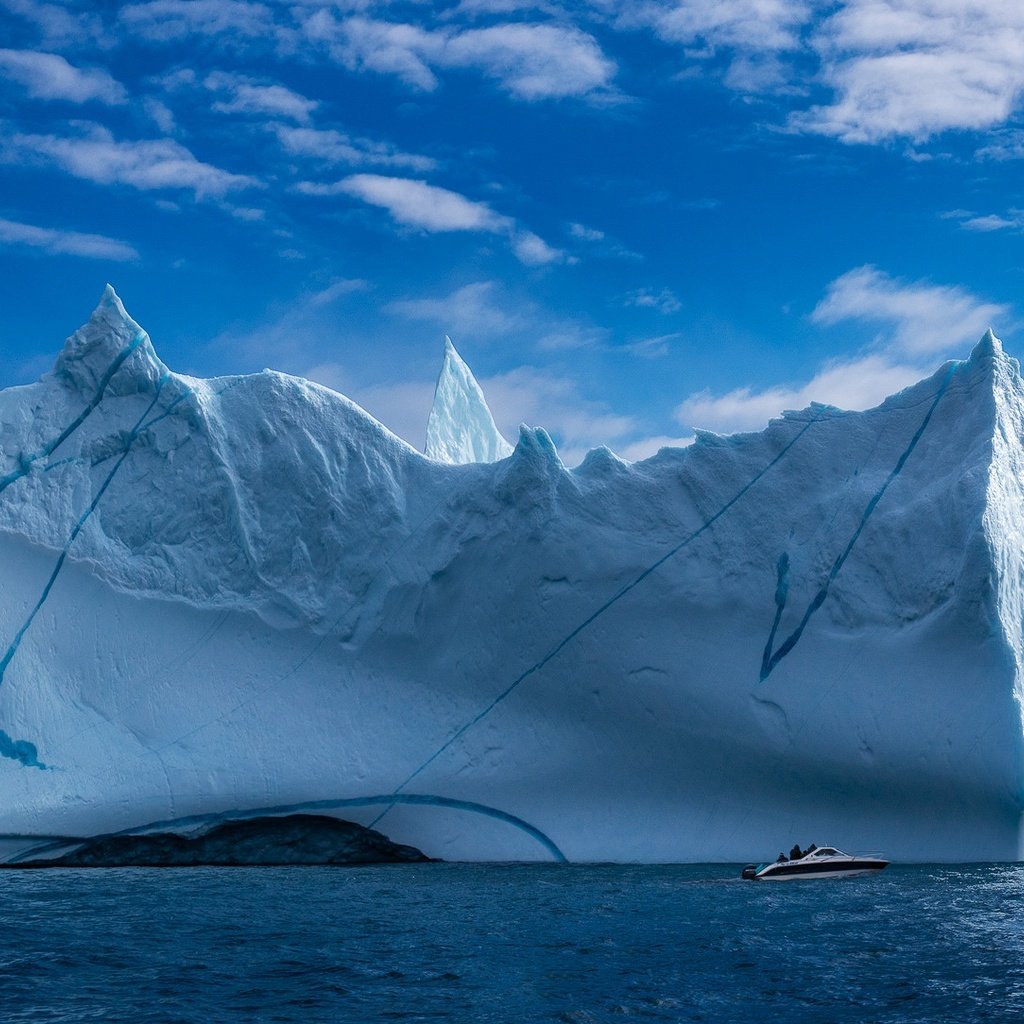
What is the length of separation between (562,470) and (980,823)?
609cm

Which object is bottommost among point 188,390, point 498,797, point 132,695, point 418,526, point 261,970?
point 261,970

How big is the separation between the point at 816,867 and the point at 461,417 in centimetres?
1020

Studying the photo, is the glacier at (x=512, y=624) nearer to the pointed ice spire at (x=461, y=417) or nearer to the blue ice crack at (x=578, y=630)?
the blue ice crack at (x=578, y=630)

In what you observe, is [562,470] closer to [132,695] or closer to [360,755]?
[360,755]

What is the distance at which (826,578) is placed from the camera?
14.0 metres

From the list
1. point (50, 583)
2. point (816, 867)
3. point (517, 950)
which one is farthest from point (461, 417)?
point (517, 950)

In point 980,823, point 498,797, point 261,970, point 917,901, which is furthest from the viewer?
point 498,797

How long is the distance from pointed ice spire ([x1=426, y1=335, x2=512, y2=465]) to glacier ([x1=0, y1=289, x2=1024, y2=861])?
378cm

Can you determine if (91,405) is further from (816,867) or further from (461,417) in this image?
(816,867)

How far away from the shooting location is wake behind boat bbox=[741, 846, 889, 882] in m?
11.8

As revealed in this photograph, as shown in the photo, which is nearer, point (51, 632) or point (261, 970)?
point (261, 970)

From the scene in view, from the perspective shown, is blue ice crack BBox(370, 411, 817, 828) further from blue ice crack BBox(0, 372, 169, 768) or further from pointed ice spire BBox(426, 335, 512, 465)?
pointed ice spire BBox(426, 335, 512, 465)

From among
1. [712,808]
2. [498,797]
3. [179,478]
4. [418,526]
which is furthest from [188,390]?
[712,808]

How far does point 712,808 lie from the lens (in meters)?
13.7
